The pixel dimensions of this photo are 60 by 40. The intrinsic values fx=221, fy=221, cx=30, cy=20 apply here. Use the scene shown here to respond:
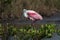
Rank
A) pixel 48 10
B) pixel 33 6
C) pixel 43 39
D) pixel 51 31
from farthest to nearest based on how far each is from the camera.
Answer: pixel 48 10 < pixel 33 6 < pixel 43 39 < pixel 51 31

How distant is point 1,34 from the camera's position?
7.06 ft

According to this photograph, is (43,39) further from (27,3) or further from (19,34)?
(27,3)

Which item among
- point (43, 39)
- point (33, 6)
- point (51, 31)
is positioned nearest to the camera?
point (51, 31)

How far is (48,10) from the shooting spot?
6.41 metres

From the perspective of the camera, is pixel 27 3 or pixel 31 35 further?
pixel 27 3

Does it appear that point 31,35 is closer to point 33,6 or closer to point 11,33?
point 11,33

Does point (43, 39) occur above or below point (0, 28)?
below

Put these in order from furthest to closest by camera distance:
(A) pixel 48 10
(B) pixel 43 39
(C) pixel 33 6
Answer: (A) pixel 48 10
(C) pixel 33 6
(B) pixel 43 39

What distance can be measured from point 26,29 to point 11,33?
0.15 metres

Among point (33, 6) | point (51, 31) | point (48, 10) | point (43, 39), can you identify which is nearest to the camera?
A: point (51, 31)

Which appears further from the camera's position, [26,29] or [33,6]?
[33,6]

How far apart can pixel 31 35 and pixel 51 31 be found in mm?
193

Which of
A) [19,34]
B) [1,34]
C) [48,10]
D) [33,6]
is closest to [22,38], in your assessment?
[19,34]

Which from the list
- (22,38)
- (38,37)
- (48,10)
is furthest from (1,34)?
(48,10)
